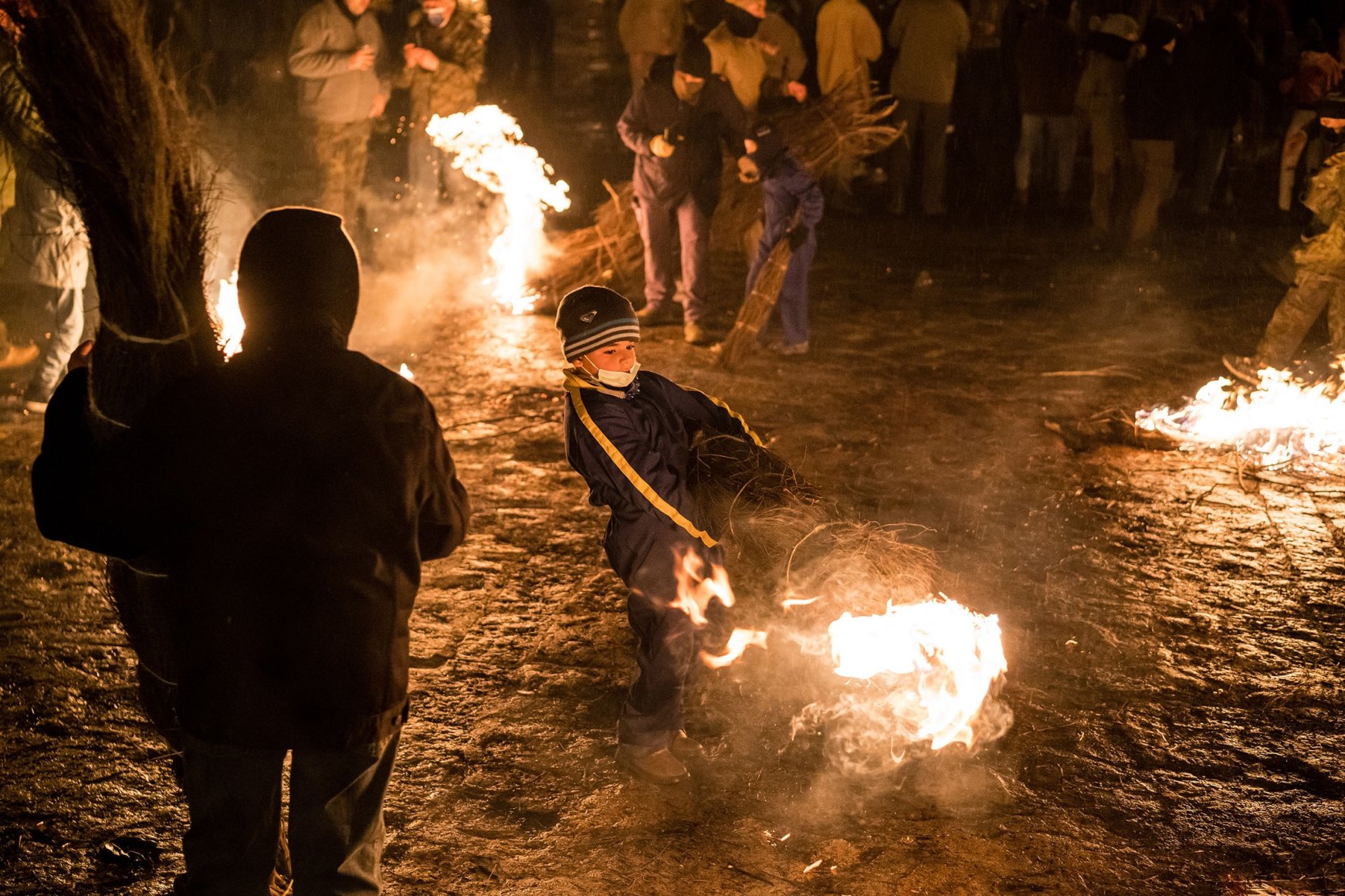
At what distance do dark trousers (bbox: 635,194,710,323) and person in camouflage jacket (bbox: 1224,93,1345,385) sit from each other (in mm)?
3924

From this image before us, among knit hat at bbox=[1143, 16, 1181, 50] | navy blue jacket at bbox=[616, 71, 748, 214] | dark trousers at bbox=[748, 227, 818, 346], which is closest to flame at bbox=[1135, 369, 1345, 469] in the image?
dark trousers at bbox=[748, 227, 818, 346]

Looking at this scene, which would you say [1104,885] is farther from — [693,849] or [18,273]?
[18,273]

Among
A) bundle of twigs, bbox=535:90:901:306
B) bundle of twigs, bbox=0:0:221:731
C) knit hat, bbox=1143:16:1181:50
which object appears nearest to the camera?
bundle of twigs, bbox=0:0:221:731

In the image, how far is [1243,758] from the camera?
4301 mm

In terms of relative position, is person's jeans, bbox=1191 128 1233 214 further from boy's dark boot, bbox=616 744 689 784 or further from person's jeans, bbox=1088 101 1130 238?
boy's dark boot, bbox=616 744 689 784

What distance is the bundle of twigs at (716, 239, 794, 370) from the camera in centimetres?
870

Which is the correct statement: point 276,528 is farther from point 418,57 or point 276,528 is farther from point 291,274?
point 418,57

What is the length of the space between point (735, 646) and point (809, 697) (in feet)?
1.31

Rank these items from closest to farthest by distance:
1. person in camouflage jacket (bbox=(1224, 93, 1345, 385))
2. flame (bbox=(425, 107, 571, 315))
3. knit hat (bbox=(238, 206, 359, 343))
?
1. knit hat (bbox=(238, 206, 359, 343))
2. person in camouflage jacket (bbox=(1224, 93, 1345, 385))
3. flame (bbox=(425, 107, 571, 315))

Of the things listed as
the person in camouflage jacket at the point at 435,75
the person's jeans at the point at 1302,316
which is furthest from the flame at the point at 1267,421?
the person in camouflage jacket at the point at 435,75

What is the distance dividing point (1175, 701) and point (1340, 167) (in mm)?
4584

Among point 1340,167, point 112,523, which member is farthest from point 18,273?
point 1340,167

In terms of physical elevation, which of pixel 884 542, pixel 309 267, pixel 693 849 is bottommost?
pixel 693 849

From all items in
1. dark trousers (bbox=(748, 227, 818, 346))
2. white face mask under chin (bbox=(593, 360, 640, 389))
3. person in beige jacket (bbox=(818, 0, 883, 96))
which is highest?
person in beige jacket (bbox=(818, 0, 883, 96))
